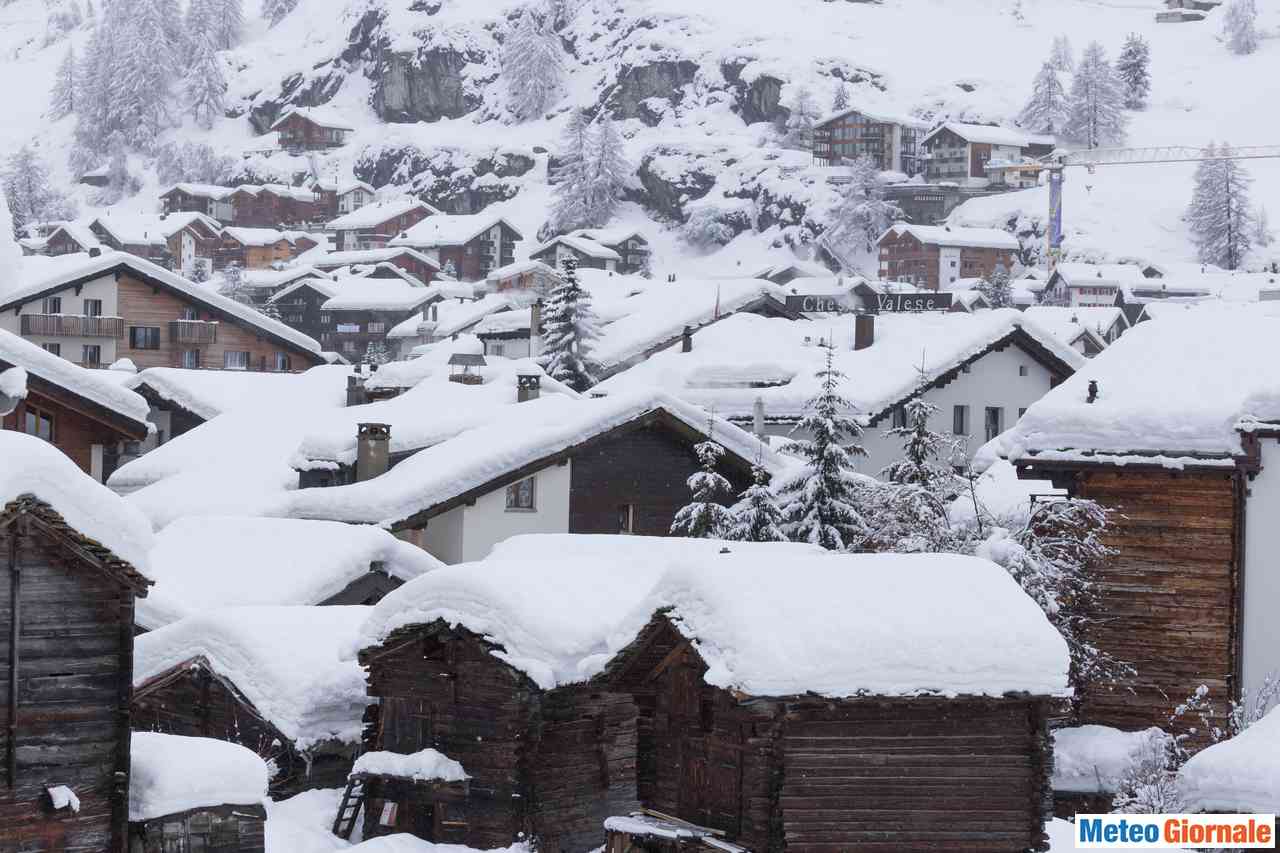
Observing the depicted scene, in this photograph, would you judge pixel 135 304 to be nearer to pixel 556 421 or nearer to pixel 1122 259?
pixel 556 421

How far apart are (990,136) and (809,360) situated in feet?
383

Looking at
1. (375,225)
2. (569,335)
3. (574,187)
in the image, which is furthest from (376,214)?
(569,335)

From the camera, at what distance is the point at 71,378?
3212 centimetres

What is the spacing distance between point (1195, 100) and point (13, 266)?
18332 cm

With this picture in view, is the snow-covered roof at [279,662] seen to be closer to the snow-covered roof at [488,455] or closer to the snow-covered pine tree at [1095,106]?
the snow-covered roof at [488,455]

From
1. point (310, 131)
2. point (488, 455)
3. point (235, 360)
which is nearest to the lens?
point (488, 455)

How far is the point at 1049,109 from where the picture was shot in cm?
18000

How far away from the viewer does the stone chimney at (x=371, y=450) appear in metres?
37.1

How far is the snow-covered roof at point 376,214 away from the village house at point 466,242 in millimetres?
2965

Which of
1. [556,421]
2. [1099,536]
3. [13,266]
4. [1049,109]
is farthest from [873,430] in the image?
[1049,109]

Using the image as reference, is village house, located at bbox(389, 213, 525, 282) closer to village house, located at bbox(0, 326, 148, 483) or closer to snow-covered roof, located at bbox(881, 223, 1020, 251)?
snow-covered roof, located at bbox(881, 223, 1020, 251)

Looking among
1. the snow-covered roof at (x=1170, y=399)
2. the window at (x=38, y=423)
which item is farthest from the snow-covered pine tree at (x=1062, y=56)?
the window at (x=38, y=423)

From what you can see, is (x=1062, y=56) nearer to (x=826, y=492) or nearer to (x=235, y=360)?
(x=235, y=360)

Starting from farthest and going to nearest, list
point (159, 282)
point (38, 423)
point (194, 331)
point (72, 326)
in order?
point (194, 331), point (72, 326), point (159, 282), point (38, 423)
